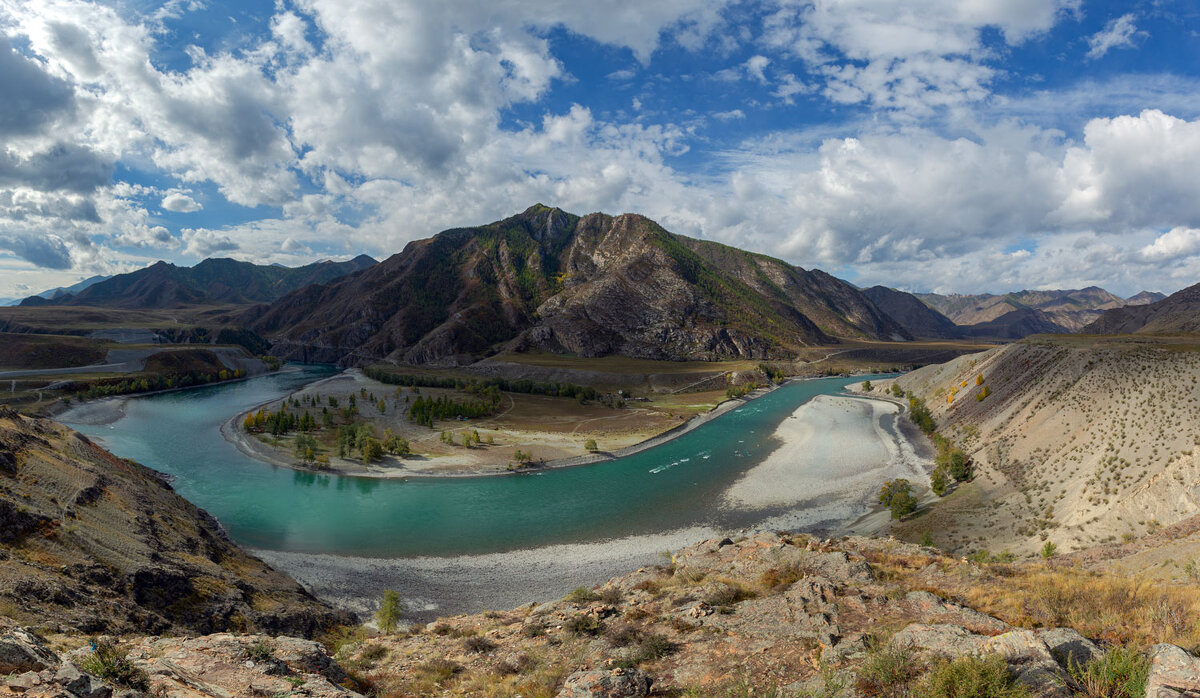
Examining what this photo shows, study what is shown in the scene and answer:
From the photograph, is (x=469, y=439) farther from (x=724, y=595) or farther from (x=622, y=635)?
(x=622, y=635)

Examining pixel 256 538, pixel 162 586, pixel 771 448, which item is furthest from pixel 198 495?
pixel 771 448

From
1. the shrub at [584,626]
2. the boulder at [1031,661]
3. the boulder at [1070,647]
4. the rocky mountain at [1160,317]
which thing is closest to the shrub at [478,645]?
the shrub at [584,626]

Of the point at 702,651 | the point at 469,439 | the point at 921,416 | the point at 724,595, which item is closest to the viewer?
the point at 702,651

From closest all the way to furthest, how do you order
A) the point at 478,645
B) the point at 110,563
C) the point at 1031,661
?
the point at 1031,661, the point at 478,645, the point at 110,563

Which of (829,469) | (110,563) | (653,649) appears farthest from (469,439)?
(653,649)

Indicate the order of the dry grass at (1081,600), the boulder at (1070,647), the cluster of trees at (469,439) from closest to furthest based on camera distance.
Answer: the boulder at (1070,647) → the dry grass at (1081,600) → the cluster of trees at (469,439)

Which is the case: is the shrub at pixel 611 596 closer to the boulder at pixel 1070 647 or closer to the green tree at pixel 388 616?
the green tree at pixel 388 616
